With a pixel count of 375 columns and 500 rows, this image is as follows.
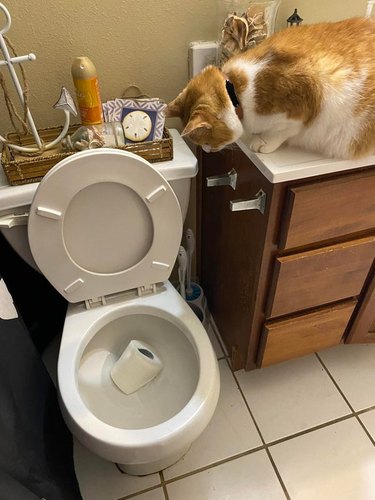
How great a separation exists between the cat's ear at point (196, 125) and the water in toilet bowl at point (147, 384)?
1.72 ft

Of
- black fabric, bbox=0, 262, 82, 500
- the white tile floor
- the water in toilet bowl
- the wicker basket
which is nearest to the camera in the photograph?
black fabric, bbox=0, 262, 82, 500

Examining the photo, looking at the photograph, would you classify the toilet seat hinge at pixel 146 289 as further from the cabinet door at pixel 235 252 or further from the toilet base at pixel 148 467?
the toilet base at pixel 148 467

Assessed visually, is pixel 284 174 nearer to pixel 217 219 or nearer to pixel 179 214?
pixel 179 214

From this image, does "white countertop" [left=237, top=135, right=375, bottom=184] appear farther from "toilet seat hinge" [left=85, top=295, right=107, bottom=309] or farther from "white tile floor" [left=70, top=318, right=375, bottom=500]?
"white tile floor" [left=70, top=318, right=375, bottom=500]

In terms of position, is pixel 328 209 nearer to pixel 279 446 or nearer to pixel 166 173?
pixel 166 173

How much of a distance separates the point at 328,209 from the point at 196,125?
320 mm

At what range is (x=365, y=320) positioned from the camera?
42.8 inches

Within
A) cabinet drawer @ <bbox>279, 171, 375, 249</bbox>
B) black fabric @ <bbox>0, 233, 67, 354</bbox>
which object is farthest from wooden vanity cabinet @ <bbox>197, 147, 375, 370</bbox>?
black fabric @ <bbox>0, 233, 67, 354</bbox>

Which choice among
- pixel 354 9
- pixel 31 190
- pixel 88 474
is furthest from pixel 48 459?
pixel 354 9

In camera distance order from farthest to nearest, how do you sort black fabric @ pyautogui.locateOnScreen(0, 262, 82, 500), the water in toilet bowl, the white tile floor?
1. the white tile floor
2. the water in toilet bowl
3. black fabric @ pyautogui.locateOnScreen(0, 262, 82, 500)

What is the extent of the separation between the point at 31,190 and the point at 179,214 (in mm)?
327

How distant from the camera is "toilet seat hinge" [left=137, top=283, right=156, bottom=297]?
996 millimetres

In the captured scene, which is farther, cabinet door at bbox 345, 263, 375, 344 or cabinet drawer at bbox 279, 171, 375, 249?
cabinet door at bbox 345, 263, 375, 344

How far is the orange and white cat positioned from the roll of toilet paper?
22.3 inches
